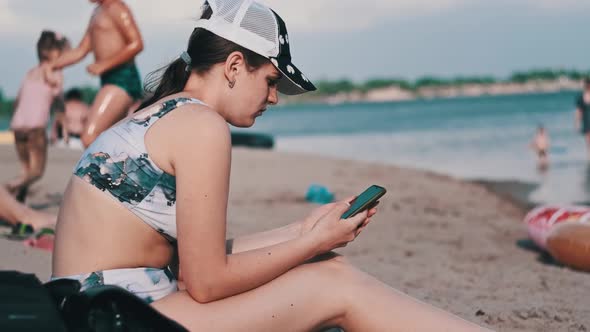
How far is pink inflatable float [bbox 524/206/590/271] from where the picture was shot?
5.64m

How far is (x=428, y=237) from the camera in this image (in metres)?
7.73

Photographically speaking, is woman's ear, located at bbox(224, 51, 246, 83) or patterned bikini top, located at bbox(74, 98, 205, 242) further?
woman's ear, located at bbox(224, 51, 246, 83)

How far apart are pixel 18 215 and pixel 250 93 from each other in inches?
138

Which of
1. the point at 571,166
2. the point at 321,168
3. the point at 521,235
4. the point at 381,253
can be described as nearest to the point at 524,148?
the point at 571,166

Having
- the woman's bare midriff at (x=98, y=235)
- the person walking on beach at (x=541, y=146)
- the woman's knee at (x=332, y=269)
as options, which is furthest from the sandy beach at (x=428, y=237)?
the person walking on beach at (x=541, y=146)

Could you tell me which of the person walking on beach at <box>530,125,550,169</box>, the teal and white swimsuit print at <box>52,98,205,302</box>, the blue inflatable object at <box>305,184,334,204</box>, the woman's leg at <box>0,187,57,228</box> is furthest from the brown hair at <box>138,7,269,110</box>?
the person walking on beach at <box>530,125,550,169</box>

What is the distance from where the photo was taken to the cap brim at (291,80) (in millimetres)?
2613

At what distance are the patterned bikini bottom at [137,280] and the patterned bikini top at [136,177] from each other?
169mm

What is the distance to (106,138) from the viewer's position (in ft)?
8.30

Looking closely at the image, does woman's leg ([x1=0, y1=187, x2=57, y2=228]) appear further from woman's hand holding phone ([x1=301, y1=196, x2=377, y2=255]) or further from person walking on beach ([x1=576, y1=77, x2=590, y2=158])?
person walking on beach ([x1=576, y1=77, x2=590, y2=158])

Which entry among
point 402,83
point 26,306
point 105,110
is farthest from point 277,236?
point 402,83

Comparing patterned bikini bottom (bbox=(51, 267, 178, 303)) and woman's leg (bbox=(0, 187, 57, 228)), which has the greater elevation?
patterned bikini bottom (bbox=(51, 267, 178, 303))

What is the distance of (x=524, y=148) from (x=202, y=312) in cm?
2105

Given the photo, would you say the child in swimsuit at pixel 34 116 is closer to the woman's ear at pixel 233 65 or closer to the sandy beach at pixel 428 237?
the sandy beach at pixel 428 237
